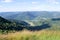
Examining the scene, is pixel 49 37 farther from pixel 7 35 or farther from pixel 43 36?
pixel 7 35

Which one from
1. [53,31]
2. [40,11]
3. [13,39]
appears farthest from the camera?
[40,11]

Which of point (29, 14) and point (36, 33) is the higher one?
point (29, 14)

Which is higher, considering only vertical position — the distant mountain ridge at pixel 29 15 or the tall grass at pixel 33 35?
the distant mountain ridge at pixel 29 15

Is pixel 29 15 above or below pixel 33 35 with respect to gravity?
above

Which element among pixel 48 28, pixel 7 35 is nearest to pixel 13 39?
pixel 7 35

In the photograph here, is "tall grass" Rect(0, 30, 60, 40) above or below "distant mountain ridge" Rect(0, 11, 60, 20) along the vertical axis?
below

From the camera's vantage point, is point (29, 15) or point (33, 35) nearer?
point (33, 35)

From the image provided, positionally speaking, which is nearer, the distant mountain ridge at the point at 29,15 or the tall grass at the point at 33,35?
the tall grass at the point at 33,35

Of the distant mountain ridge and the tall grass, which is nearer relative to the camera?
the tall grass
